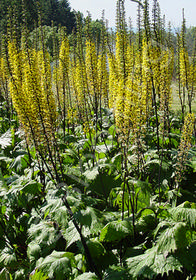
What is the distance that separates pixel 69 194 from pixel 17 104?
1.54 metres

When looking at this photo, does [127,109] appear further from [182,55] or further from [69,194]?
[182,55]

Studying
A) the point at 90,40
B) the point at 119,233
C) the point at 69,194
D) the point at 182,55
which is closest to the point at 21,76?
the point at 90,40

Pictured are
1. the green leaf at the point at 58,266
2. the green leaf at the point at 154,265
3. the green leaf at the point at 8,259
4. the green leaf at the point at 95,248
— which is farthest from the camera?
the green leaf at the point at 8,259

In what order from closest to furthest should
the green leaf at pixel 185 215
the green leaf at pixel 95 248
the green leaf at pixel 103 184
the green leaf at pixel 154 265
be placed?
the green leaf at pixel 154 265
the green leaf at pixel 185 215
the green leaf at pixel 95 248
the green leaf at pixel 103 184

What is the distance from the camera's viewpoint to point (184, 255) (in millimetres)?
2617

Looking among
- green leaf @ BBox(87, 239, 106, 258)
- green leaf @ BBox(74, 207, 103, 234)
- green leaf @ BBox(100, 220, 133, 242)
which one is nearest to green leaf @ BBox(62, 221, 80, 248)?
green leaf @ BBox(87, 239, 106, 258)

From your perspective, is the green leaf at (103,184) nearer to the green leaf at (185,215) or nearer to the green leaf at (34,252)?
the green leaf at (34,252)

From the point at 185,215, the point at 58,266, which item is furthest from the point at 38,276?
the point at 185,215

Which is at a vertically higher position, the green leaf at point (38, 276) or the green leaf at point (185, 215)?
the green leaf at point (185, 215)

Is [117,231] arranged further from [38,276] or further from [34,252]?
[34,252]

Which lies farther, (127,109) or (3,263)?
(3,263)

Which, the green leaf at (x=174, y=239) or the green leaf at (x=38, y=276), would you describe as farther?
the green leaf at (x=38, y=276)

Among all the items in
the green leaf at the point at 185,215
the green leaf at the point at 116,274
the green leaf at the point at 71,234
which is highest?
the green leaf at the point at 185,215

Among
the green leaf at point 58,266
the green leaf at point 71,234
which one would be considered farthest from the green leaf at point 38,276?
the green leaf at point 71,234
